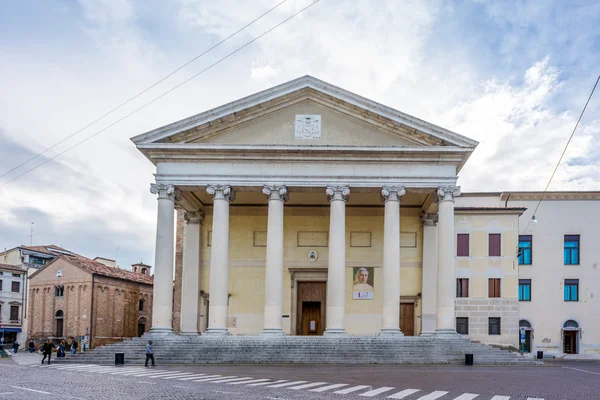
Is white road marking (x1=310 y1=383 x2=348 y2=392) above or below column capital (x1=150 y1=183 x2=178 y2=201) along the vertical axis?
below

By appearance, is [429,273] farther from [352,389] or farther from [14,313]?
[14,313]

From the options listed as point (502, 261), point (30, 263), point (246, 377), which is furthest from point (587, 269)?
point (30, 263)

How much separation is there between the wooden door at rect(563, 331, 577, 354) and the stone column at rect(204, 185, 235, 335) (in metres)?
27.5

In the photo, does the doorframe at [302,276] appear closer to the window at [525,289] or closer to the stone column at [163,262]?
the stone column at [163,262]

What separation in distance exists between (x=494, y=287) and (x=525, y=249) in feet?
19.4

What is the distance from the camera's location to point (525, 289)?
51.0 m

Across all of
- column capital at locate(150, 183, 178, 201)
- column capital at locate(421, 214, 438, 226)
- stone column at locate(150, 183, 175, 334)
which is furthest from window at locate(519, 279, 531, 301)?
column capital at locate(150, 183, 178, 201)

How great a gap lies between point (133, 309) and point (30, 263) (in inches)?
745

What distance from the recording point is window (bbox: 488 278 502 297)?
4712 cm

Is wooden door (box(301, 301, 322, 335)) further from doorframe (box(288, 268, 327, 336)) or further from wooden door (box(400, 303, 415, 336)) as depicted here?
wooden door (box(400, 303, 415, 336))

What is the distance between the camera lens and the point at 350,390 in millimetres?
20016

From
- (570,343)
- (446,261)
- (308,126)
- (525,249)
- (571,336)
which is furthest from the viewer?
(525,249)

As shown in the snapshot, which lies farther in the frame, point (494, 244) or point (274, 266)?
point (494, 244)

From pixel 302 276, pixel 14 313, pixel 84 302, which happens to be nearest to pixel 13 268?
pixel 14 313
